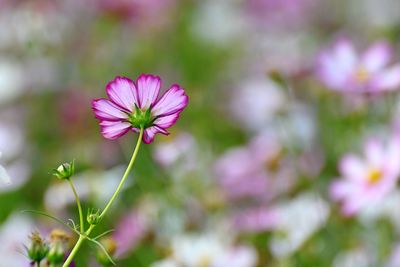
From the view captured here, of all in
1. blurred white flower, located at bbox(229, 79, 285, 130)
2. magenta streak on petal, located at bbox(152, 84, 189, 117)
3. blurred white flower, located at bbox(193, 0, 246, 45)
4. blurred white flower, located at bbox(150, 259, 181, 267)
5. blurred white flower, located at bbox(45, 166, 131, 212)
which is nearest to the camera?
magenta streak on petal, located at bbox(152, 84, 189, 117)

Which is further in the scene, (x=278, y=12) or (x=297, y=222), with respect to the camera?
(x=278, y=12)

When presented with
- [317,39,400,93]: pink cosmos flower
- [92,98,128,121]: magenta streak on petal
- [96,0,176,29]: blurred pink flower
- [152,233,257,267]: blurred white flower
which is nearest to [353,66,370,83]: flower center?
[317,39,400,93]: pink cosmos flower

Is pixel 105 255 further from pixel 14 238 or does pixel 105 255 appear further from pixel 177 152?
pixel 177 152

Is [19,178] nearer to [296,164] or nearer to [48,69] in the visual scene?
[296,164]

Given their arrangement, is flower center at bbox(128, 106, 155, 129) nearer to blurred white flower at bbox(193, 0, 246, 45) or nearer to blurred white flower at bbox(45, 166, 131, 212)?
blurred white flower at bbox(45, 166, 131, 212)

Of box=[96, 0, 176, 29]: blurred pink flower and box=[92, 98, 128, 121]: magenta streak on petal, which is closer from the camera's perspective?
box=[92, 98, 128, 121]: magenta streak on petal

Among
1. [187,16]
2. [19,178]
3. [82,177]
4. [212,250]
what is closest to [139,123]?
[212,250]

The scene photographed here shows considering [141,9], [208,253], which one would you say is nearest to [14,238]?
[208,253]
